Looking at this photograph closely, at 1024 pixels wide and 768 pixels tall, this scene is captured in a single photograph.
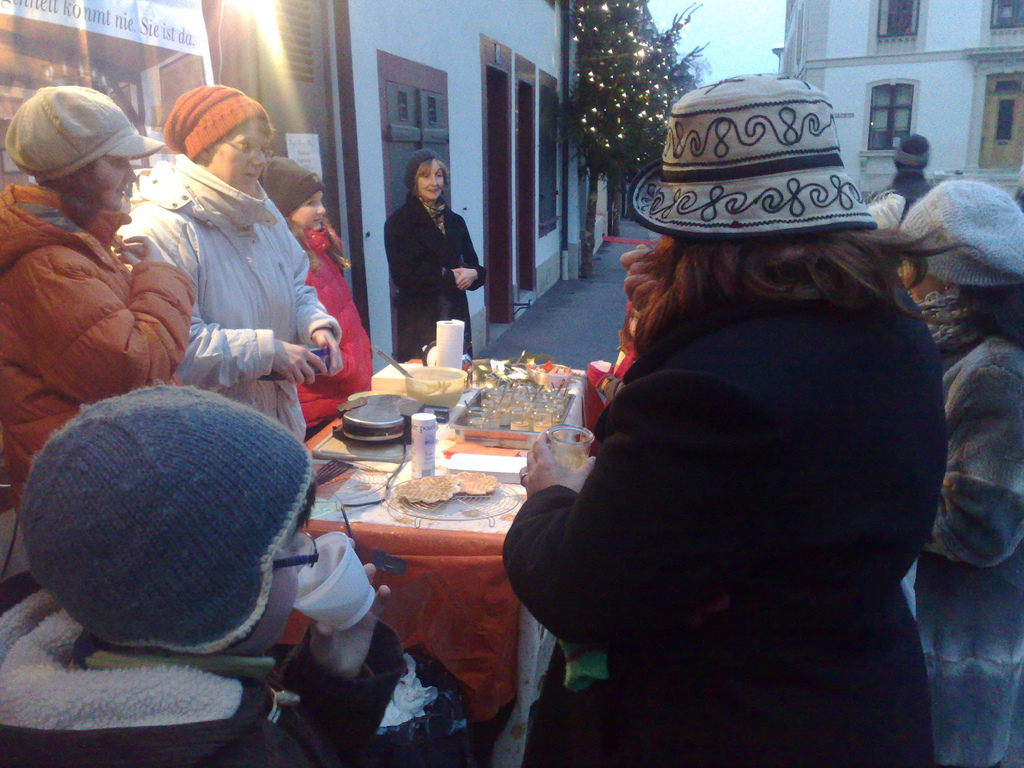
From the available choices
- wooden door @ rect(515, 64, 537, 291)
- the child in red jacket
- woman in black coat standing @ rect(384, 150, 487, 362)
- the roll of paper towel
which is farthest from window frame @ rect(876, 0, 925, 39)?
the roll of paper towel

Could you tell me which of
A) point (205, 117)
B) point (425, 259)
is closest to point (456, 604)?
point (205, 117)

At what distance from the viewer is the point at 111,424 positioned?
95cm

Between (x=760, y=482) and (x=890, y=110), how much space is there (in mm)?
33809

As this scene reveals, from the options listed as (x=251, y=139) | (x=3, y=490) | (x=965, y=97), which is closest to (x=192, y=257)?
(x=251, y=139)

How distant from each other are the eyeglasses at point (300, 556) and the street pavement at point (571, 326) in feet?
18.2

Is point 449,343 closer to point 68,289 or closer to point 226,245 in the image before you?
point 226,245

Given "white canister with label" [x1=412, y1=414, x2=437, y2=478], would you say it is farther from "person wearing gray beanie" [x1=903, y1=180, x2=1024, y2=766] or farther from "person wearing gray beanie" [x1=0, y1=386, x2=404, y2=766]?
"person wearing gray beanie" [x1=903, y1=180, x2=1024, y2=766]

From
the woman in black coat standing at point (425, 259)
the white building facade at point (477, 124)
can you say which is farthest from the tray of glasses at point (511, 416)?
the white building facade at point (477, 124)

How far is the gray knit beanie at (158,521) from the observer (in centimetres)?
91

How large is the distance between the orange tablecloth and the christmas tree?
35.1 ft

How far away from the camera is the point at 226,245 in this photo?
261 cm

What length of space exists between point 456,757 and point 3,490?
5.75ft

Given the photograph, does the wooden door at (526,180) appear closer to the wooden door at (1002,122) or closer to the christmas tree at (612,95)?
the christmas tree at (612,95)

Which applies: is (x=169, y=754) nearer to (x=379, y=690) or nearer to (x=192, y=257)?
(x=379, y=690)
